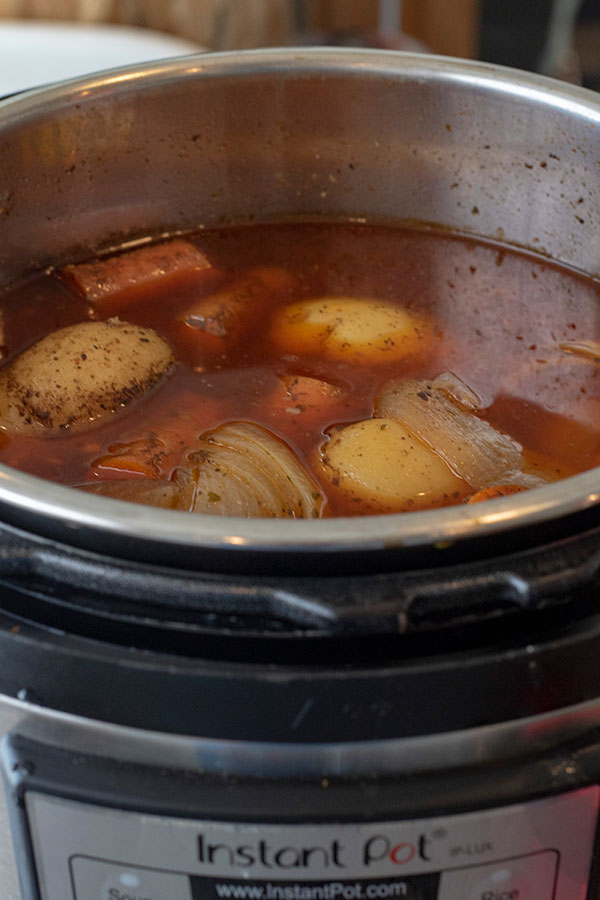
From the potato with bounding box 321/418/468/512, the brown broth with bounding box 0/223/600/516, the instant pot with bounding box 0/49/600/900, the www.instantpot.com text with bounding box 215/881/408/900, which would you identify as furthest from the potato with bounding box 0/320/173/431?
the www.instantpot.com text with bounding box 215/881/408/900

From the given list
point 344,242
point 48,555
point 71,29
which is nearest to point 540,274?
point 344,242

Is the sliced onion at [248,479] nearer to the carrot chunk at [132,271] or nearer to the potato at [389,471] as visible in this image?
the potato at [389,471]

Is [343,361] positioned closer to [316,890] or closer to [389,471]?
[389,471]

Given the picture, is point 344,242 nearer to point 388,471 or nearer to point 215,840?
point 388,471

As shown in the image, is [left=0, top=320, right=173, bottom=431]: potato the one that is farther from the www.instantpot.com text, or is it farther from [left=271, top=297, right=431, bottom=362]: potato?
the www.instantpot.com text

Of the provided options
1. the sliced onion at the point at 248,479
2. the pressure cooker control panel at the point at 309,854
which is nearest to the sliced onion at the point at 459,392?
the sliced onion at the point at 248,479
